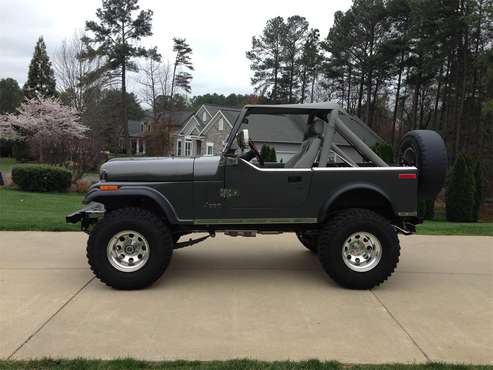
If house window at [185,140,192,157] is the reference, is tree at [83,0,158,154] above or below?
above

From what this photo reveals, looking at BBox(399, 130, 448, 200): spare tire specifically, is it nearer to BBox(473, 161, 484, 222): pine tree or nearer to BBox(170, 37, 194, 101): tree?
BBox(473, 161, 484, 222): pine tree

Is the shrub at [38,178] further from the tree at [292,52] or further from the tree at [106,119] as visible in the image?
the tree at [292,52]

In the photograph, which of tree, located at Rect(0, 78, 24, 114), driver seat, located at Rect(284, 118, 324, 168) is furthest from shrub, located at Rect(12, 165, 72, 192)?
tree, located at Rect(0, 78, 24, 114)

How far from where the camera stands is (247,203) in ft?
17.9

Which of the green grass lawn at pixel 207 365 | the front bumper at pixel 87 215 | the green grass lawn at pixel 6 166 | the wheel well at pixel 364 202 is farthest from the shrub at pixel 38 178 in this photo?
the green grass lawn at pixel 207 365

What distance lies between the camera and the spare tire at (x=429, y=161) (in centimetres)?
559

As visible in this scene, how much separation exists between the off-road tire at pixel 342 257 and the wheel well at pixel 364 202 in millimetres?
262

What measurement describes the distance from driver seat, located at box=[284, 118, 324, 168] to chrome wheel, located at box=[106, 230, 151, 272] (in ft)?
6.63

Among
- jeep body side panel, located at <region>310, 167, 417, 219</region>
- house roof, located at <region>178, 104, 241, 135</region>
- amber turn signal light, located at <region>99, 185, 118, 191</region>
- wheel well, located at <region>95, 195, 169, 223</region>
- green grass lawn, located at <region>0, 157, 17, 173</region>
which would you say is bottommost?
green grass lawn, located at <region>0, 157, 17, 173</region>

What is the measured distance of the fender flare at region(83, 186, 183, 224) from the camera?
17.4 ft

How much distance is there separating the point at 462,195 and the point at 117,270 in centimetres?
1458

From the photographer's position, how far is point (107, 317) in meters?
4.49

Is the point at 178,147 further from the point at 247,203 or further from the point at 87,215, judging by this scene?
the point at 247,203

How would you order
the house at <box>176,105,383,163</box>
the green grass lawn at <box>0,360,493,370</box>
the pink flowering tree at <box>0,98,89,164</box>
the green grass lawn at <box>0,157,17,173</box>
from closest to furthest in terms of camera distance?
1. the green grass lawn at <box>0,360,493,370</box>
2. the pink flowering tree at <box>0,98,89,164</box>
3. the house at <box>176,105,383,163</box>
4. the green grass lawn at <box>0,157,17,173</box>
